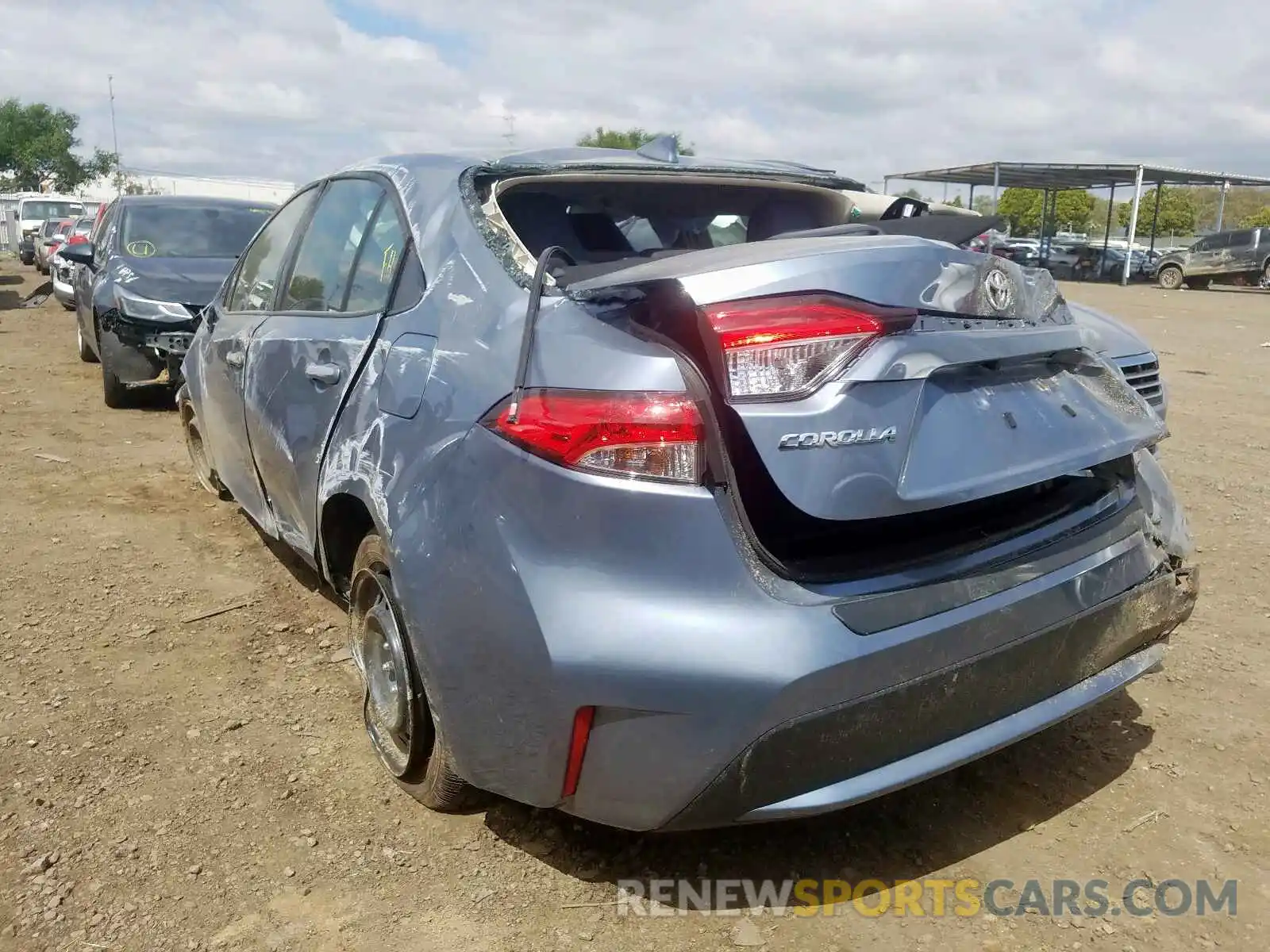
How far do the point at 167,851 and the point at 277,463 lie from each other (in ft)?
4.28

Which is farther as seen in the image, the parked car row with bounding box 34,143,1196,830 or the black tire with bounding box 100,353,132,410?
the black tire with bounding box 100,353,132,410

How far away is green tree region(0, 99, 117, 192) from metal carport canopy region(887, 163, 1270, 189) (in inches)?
2095

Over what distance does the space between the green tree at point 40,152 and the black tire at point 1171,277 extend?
62.9 metres

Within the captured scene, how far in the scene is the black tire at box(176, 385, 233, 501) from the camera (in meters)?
4.90

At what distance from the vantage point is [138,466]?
6094 mm

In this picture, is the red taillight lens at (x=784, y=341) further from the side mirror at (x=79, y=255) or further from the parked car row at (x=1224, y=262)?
the parked car row at (x=1224, y=262)

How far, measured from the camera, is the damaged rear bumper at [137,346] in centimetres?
734

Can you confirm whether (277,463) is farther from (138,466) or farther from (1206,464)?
(1206,464)

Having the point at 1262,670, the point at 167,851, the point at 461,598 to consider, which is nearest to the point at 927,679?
the point at 461,598

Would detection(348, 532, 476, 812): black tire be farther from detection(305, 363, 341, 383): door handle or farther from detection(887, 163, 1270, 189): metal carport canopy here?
detection(887, 163, 1270, 189): metal carport canopy

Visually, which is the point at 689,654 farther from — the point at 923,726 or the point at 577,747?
the point at 923,726

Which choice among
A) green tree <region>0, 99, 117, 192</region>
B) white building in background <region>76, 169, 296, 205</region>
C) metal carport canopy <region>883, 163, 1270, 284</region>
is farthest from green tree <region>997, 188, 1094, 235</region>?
green tree <region>0, 99, 117, 192</region>

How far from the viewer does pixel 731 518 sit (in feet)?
6.33

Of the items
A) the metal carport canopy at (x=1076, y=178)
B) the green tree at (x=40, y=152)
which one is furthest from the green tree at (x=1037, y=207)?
the green tree at (x=40, y=152)
